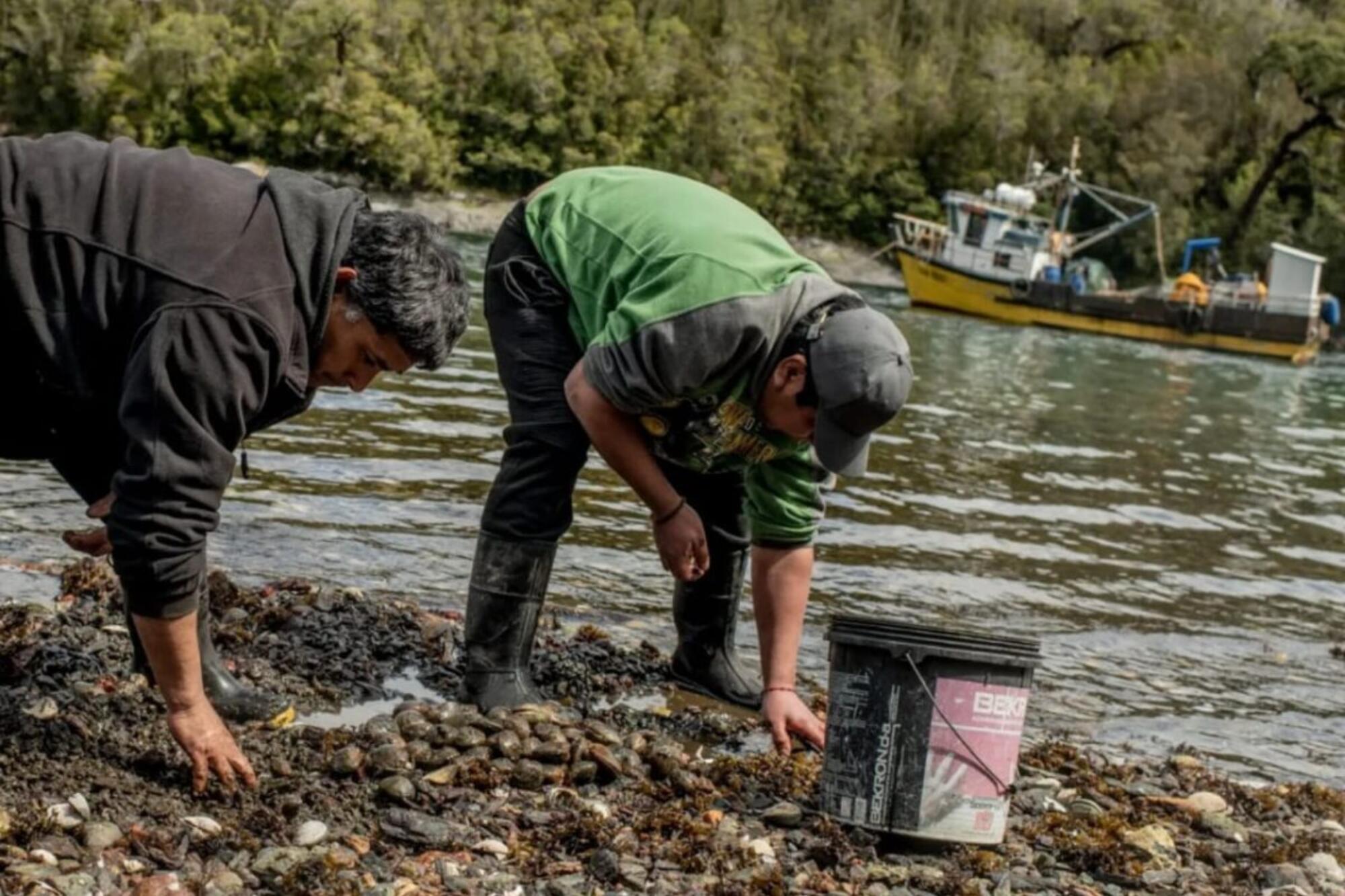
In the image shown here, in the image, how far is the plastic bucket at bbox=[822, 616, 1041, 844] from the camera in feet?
13.4

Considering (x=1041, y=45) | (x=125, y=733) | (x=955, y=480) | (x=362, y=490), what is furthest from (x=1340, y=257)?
(x=125, y=733)

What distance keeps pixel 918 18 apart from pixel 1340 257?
3052 cm

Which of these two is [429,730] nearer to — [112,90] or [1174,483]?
[1174,483]

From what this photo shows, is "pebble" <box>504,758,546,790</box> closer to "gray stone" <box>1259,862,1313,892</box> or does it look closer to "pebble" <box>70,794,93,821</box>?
"pebble" <box>70,794,93,821</box>

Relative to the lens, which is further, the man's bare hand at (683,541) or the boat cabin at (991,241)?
the boat cabin at (991,241)

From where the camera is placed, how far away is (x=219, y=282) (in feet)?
11.3

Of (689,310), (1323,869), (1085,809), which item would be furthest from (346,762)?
(1323,869)

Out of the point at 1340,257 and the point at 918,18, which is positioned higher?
the point at 918,18

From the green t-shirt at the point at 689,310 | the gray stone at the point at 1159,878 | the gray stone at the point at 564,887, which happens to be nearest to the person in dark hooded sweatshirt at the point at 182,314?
the green t-shirt at the point at 689,310

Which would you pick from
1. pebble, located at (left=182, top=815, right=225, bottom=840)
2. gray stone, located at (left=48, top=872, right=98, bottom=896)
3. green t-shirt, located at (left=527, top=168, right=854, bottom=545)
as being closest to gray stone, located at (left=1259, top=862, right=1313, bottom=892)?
green t-shirt, located at (left=527, top=168, right=854, bottom=545)

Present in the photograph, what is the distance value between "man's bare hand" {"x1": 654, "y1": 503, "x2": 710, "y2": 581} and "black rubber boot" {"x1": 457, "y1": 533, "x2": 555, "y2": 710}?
40 centimetres

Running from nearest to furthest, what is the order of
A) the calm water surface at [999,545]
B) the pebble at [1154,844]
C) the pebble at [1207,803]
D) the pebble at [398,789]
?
1. the pebble at [398,789]
2. the pebble at [1154,844]
3. the pebble at [1207,803]
4. the calm water surface at [999,545]

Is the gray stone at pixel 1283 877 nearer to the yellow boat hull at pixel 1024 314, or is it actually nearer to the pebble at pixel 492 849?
the pebble at pixel 492 849

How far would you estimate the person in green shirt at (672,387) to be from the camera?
422 cm
